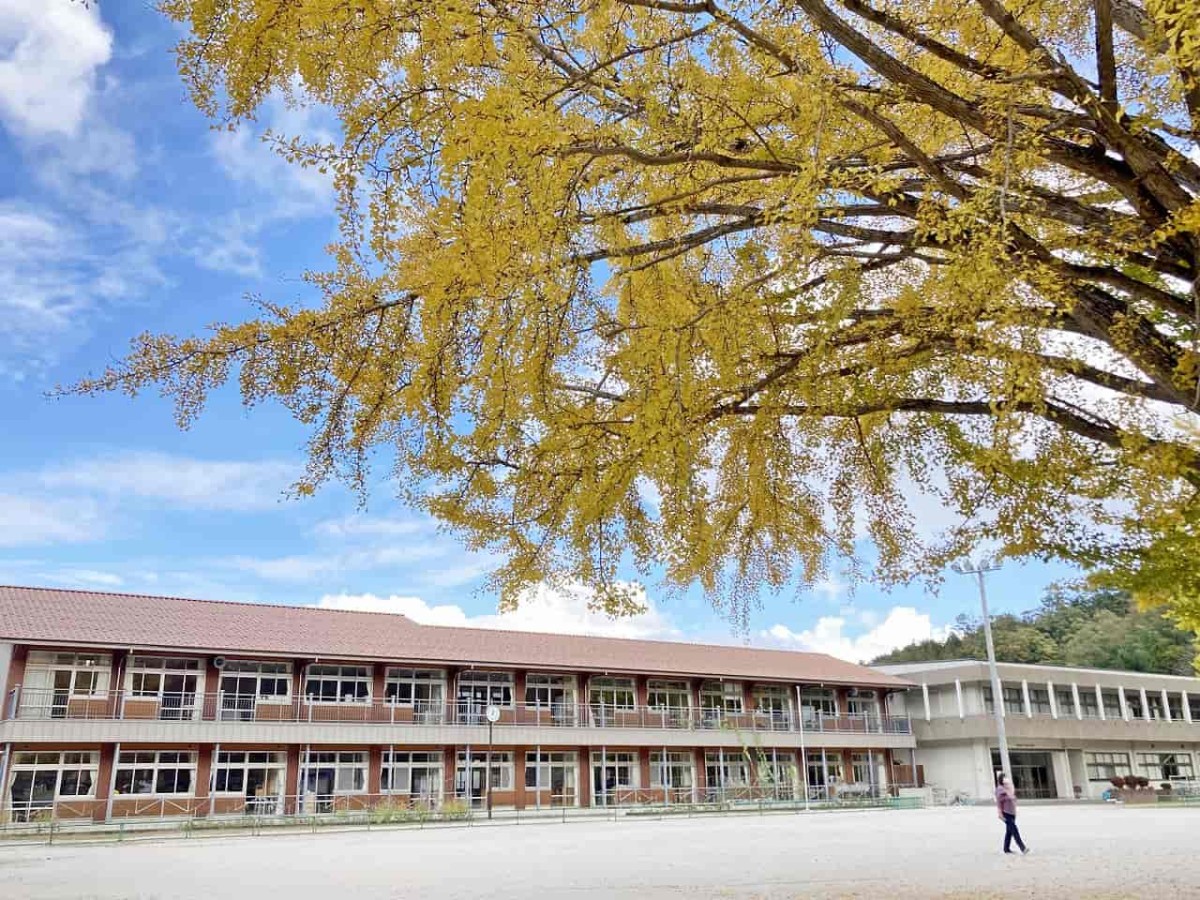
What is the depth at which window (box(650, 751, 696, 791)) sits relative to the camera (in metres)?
32.4

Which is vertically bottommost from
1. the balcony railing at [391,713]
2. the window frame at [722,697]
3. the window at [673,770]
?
the window at [673,770]

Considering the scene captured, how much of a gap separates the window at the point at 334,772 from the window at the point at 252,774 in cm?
71

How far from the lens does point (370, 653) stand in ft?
89.6

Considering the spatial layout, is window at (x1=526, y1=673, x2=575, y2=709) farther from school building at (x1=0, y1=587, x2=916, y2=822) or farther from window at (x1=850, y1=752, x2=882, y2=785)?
window at (x1=850, y1=752, x2=882, y2=785)

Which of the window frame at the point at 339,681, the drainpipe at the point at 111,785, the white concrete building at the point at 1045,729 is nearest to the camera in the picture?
the drainpipe at the point at 111,785

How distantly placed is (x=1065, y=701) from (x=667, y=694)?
20.6 metres

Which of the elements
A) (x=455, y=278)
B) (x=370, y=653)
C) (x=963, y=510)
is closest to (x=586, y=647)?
(x=370, y=653)

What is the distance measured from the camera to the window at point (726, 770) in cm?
3350

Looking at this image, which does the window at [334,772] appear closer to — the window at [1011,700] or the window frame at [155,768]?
the window frame at [155,768]

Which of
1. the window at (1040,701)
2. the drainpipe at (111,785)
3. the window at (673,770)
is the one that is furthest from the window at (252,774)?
the window at (1040,701)

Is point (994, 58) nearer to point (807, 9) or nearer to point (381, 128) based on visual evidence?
point (807, 9)

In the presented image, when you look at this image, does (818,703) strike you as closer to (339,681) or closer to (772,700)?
(772,700)

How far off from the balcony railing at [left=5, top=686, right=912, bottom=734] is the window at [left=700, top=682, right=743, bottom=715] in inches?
10.0

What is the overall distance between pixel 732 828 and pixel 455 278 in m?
19.0
